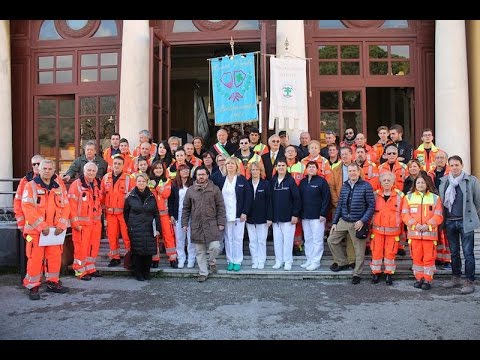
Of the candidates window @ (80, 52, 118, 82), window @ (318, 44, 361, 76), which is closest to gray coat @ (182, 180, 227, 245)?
A: window @ (318, 44, 361, 76)

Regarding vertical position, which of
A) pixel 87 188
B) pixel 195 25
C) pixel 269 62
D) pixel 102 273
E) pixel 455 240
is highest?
pixel 195 25

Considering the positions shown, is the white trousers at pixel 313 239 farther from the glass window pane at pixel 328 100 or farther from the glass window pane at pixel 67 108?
the glass window pane at pixel 67 108

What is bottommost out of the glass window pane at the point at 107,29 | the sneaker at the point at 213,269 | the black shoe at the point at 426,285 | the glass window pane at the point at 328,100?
the black shoe at the point at 426,285

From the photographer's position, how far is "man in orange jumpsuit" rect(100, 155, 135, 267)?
7914 mm

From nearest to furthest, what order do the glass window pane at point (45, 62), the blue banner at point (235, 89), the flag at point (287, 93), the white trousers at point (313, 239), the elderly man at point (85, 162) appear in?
the white trousers at point (313, 239)
the elderly man at point (85, 162)
the flag at point (287, 93)
the blue banner at point (235, 89)
the glass window pane at point (45, 62)

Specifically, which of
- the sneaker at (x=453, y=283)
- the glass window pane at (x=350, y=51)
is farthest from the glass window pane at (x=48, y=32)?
the sneaker at (x=453, y=283)

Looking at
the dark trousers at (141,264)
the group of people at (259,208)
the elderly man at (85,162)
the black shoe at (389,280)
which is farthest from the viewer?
the elderly man at (85,162)

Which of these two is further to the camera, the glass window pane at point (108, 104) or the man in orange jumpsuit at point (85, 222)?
the glass window pane at point (108, 104)

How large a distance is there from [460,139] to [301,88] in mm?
3596

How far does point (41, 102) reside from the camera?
12141 millimetres

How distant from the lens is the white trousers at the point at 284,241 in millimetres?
7703

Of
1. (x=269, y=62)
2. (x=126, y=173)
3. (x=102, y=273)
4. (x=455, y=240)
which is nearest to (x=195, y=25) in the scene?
(x=269, y=62)

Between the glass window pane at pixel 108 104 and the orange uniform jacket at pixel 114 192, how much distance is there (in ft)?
13.5

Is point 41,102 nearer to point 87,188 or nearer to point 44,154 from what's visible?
point 44,154
